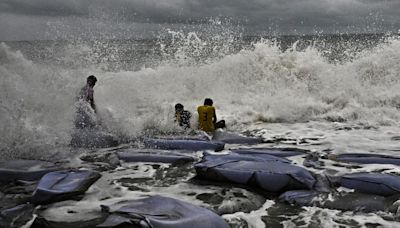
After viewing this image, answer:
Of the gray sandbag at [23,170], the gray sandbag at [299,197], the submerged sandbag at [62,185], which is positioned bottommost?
the gray sandbag at [299,197]

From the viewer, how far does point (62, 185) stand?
12.6ft

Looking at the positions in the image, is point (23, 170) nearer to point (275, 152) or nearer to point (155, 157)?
point (155, 157)

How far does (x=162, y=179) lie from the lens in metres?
4.47

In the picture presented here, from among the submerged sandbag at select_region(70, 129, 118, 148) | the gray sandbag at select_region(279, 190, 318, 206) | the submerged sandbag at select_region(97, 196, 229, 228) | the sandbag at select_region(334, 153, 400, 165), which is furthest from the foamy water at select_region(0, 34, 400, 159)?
the gray sandbag at select_region(279, 190, 318, 206)

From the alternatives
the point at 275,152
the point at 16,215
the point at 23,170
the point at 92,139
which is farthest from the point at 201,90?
the point at 16,215

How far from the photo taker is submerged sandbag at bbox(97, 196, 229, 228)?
111 inches

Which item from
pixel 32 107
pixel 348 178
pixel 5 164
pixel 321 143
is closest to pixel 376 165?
pixel 348 178

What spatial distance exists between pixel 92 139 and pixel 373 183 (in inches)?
160

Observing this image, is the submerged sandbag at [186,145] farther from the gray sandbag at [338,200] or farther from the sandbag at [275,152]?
the gray sandbag at [338,200]

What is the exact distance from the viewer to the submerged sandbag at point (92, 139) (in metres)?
6.10

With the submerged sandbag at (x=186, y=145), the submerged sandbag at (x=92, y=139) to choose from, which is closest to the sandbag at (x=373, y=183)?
the submerged sandbag at (x=186, y=145)

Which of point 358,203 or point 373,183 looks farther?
point 373,183

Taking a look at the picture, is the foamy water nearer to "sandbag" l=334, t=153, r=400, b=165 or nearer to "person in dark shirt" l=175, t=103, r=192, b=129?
"person in dark shirt" l=175, t=103, r=192, b=129

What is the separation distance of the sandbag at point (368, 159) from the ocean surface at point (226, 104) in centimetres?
15
